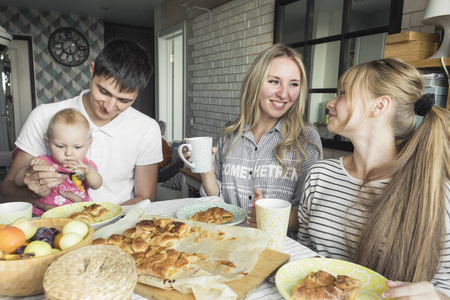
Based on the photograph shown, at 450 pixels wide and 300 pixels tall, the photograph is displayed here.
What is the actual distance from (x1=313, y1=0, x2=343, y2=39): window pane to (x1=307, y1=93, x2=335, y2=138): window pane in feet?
1.93

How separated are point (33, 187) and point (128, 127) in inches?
23.8

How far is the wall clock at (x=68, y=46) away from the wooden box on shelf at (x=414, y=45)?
714cm

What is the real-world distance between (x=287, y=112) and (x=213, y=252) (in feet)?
3.43

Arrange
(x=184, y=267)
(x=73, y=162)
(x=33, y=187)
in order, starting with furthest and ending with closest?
(x=73, y=162)
(x=33, y=187)
(x=184, y=267)

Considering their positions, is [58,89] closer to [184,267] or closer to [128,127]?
[128,127]

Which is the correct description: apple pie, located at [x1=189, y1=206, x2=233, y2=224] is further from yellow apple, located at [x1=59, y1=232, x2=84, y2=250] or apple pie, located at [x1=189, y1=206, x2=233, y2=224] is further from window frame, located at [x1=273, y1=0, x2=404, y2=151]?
window frame, located at [x1=273, y1=0, x2=404, y2=151]

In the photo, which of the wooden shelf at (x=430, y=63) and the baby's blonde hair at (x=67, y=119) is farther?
the wooden shelf at (x=430, y=63)

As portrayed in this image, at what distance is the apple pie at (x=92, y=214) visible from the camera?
1.15 m

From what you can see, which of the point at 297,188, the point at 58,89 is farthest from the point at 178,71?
the point at 297,188

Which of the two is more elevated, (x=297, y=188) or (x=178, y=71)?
(x=178, y=71)

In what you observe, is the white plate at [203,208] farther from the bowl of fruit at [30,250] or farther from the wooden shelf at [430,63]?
the wooden shelf at [430,63]

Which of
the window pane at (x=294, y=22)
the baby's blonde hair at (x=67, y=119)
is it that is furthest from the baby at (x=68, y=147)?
the window pane at (x=294, y=22)

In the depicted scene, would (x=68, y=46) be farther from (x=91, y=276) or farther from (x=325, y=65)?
(x=91, y=276)

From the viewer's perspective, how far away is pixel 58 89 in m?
7.27
